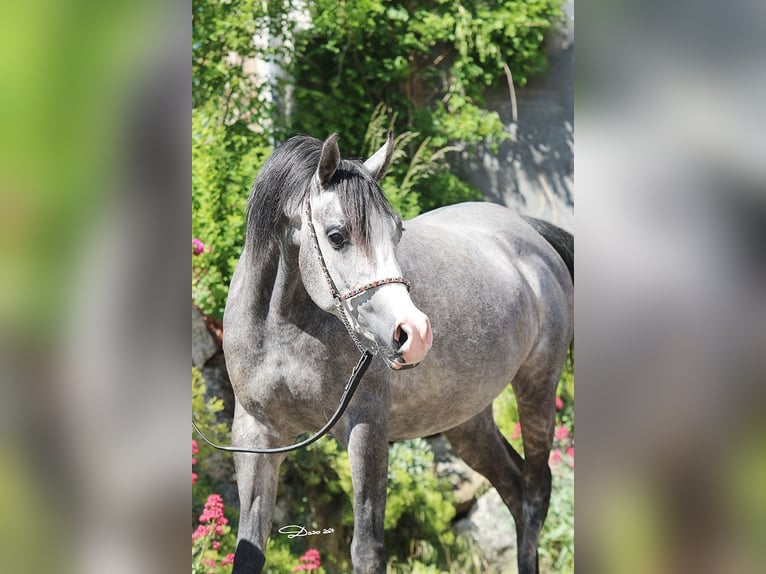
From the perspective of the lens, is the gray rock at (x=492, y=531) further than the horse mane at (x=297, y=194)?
Yes

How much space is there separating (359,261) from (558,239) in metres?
1.55

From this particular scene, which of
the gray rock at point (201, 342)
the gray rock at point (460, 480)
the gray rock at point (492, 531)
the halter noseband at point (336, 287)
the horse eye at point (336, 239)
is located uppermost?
the horse eye at point (336, 239)

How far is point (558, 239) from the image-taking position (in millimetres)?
3279

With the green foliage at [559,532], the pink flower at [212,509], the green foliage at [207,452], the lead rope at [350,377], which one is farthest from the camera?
the green foliage at [559,532]

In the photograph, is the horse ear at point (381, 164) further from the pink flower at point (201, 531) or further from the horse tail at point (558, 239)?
the pink flower at point (201, 531)

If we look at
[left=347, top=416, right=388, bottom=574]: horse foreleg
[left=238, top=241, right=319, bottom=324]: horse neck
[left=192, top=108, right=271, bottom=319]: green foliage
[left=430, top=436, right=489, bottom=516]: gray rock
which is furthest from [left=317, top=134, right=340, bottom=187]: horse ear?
[left=430, top=436, right=489, bottom=516]: gray rock

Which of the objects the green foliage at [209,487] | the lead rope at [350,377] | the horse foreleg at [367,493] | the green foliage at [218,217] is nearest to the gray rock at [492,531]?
the green foliage at [209,487]

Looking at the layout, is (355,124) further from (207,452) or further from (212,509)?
(212,509)

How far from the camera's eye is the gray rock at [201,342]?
141 inches

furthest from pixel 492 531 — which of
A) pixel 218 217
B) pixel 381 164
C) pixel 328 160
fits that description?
pixel 328 160

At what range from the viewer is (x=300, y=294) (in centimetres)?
213
